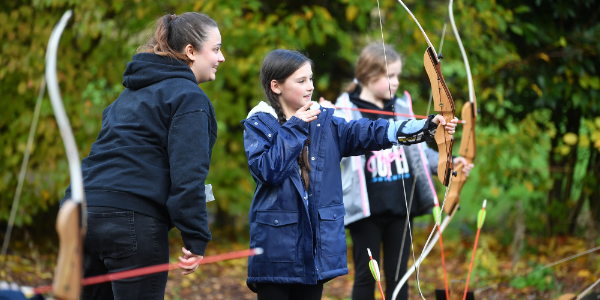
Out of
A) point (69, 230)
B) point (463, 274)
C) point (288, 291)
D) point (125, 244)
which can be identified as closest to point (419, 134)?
point (288, 291)

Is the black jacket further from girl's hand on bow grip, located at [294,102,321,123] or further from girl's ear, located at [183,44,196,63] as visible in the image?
girl's hand on bow grip, located at [294,102,321,123]

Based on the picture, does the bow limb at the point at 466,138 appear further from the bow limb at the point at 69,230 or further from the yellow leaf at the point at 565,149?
the yellow leaf at the point at 565,149

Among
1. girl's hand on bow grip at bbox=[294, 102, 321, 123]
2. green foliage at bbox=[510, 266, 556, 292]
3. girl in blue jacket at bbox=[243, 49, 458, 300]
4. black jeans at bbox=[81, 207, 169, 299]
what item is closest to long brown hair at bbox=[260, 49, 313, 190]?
girl in blue jacket at bbox=[243, 49, 458, 300]

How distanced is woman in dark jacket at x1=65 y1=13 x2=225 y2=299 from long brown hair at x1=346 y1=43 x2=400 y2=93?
3.94 ft

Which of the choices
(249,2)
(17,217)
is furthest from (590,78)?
(17,217)

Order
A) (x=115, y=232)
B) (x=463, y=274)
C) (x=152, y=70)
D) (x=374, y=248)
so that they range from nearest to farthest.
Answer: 1. (x=115, y=232)
2. (x=152, y=70)
3. (x=374, y=248)
4. (x=463, y=274)

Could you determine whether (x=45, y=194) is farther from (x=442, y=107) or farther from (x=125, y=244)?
(x=442, y=107)

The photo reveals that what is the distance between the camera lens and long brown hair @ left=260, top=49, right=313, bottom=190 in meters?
2.05

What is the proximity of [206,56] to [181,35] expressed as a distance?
0.36 ft

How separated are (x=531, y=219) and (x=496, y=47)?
1.75 m

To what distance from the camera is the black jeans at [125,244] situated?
67.0 inches

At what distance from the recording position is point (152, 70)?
6.00ft

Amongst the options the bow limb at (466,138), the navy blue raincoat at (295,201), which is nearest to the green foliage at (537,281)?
the bow limb at (466,138)

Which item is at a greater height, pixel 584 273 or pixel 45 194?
pixel 45 194
